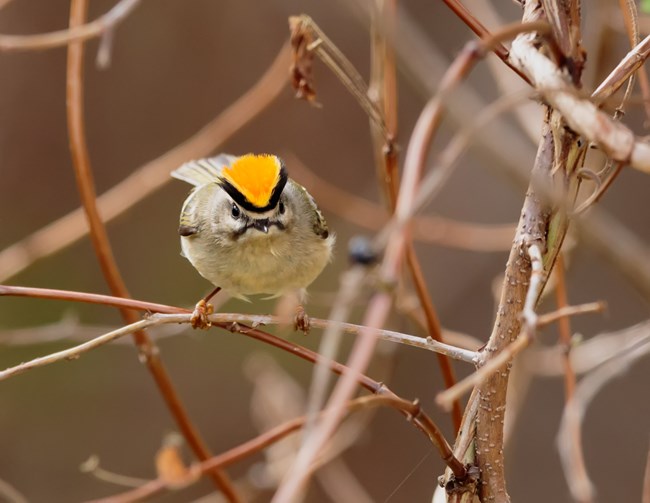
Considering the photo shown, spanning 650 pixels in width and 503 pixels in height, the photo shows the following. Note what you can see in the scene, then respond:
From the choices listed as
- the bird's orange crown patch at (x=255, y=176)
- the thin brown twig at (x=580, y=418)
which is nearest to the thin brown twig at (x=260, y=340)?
the thin brown twig at (x=580, y=418)

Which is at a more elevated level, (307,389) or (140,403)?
(140,403)

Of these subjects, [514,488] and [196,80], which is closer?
[514,488]

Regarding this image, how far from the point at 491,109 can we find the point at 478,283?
4.33 metres

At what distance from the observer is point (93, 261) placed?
17.8ft

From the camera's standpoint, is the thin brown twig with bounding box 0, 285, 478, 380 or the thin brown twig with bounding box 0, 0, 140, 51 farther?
the thin brown twig with bounding box 0, 0, 140, 51

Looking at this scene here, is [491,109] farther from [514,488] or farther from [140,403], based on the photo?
[140,403]

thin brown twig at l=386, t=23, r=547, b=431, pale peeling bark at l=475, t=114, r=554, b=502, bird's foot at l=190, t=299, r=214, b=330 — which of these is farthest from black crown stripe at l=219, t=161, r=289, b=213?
thin brown twig at l=386, t=23, r=547, b=431

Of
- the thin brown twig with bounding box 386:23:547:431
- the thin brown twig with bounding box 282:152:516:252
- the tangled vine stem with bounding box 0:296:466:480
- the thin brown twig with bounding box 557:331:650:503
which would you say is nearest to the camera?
the thin brown twig with bounding box 386:23:547:431

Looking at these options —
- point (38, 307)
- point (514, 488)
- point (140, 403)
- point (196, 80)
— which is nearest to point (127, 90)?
point (196, 80)

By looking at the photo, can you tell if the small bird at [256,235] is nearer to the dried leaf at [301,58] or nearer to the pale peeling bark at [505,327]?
the dried leaf at [301,58]

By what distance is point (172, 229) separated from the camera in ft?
18.2

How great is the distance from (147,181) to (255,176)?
0.76m

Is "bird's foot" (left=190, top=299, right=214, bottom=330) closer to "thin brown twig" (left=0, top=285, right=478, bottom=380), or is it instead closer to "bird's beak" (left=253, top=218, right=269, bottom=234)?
"bird's beak" (left=253, top=218, right=269, bottom=234)

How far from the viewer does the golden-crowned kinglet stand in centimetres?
233
